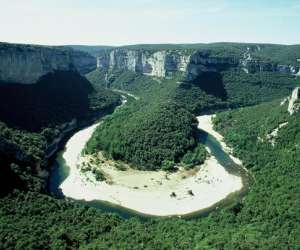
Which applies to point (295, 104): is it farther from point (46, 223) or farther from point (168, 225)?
point (46, 223)

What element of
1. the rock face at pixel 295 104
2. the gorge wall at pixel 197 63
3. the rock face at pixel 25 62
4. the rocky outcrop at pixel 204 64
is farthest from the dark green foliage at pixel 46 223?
the gorge wall at pixel 197 63

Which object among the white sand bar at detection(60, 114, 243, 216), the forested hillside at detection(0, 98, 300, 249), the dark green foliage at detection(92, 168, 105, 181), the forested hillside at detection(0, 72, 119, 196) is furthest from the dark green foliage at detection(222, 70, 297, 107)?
the forested hillside at detection(0, 98, 300, 249)

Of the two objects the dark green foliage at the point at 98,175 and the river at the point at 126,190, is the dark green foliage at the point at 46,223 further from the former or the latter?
the dark green foliage at the point at 98,175

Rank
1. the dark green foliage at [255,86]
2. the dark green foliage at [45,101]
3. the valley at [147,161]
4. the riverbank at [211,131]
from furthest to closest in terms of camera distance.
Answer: the dark green foliage at [255,86] < the dark green foliage at [45,101] < the riverbank at [211,131] < the valley at [147,161]

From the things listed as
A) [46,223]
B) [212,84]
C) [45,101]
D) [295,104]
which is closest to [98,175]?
[46,223]

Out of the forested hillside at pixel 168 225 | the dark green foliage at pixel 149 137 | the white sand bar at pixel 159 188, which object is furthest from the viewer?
the dark green foliage at pixel 149 137

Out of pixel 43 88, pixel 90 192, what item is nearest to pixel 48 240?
pixel 90 192
